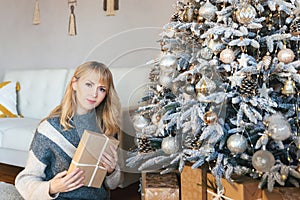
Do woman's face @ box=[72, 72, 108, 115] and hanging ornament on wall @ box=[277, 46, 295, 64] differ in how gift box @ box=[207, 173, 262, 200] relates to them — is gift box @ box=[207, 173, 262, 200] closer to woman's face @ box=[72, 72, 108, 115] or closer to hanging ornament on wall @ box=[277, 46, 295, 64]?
hanging ornament on wall @ box=[277, 46, 295, 64]

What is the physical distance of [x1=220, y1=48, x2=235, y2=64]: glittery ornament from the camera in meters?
0.98

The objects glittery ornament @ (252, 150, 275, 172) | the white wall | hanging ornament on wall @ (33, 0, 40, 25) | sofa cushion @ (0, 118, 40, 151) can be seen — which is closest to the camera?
glittery ornament @ (252, 150, 275, 172)

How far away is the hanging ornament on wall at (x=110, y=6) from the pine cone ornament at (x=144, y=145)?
2.07m

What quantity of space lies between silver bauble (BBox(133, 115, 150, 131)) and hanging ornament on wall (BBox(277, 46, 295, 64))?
1.78 feet

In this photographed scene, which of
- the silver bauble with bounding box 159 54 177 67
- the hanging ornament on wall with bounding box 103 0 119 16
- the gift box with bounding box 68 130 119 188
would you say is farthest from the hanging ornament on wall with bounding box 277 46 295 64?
the hanging ornament on wall with bounding box 103 0 119 16

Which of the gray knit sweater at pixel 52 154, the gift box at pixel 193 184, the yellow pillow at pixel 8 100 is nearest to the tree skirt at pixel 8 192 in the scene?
the gray knit sweater at pixel 52 154

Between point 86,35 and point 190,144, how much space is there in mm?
2404

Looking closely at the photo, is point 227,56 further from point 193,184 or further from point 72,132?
point 72,132

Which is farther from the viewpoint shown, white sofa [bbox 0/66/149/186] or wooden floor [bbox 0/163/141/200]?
wooden floor [bbox 0/163/141/200]

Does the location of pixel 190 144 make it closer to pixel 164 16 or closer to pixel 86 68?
pixel 86 68

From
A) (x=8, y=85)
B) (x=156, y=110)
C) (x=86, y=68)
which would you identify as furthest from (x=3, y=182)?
(x=156, y=110)

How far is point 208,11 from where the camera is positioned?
106 cm

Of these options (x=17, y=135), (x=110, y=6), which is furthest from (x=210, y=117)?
(x=110, y=6)

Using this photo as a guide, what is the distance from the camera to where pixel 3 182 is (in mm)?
2402
